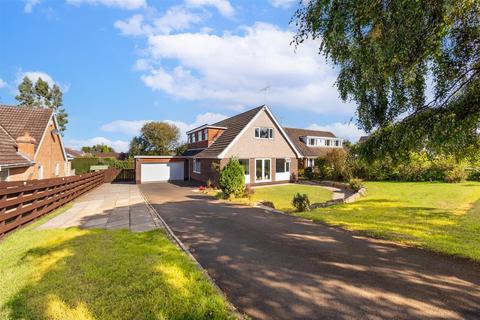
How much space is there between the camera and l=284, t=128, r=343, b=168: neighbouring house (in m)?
34.7

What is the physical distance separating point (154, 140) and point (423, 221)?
54.5 metres

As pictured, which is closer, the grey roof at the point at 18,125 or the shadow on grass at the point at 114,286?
the shadow on grass at the point at 114,286

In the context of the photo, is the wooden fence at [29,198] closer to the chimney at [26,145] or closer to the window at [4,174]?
the window at [4,174]

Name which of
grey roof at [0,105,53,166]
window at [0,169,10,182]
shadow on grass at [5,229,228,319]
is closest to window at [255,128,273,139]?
grey roof at [0,105,53,166]

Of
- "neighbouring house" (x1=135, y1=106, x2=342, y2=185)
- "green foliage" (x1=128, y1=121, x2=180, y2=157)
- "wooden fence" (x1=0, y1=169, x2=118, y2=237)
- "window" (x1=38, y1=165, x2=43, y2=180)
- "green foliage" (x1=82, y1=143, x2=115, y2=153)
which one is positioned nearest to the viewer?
"wooden fence" (x1=0, y1=169, x2=118, y2=237)

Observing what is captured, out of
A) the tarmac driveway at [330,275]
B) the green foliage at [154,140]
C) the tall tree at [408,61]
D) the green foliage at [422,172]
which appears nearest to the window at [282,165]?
the green foliage at [422,172]

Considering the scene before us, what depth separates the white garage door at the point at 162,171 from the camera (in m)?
29.6

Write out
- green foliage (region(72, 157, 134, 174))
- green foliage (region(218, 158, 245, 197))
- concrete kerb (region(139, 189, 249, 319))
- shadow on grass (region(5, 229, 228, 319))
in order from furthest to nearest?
1. green foliage (region(72, 157, 134, 174))
2. green foliage (region(218, 158, 245, 197))
3. concrete kerb (region(139, 189, 249, 319))
4. shadow on grass (region(5, 229, 228, 319))

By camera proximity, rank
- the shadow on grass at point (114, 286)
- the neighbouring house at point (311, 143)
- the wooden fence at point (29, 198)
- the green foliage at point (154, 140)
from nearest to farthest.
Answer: the shadow on grass at point (114, 286) < the wooden fence at point (29, 198) < the neighbouring house at point (311, 143) < the green foliage at point (154, 140)

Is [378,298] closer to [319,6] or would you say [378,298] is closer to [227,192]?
[319,6]

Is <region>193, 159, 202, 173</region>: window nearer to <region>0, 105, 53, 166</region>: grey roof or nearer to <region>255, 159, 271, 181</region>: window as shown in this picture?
<region>255, 159, 271, 181</region>: window

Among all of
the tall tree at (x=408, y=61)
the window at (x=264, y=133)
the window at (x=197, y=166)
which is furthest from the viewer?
the window at (x=197, y=166)

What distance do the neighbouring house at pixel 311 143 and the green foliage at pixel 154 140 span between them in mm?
29511

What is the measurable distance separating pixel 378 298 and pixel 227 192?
1259 centimetres
